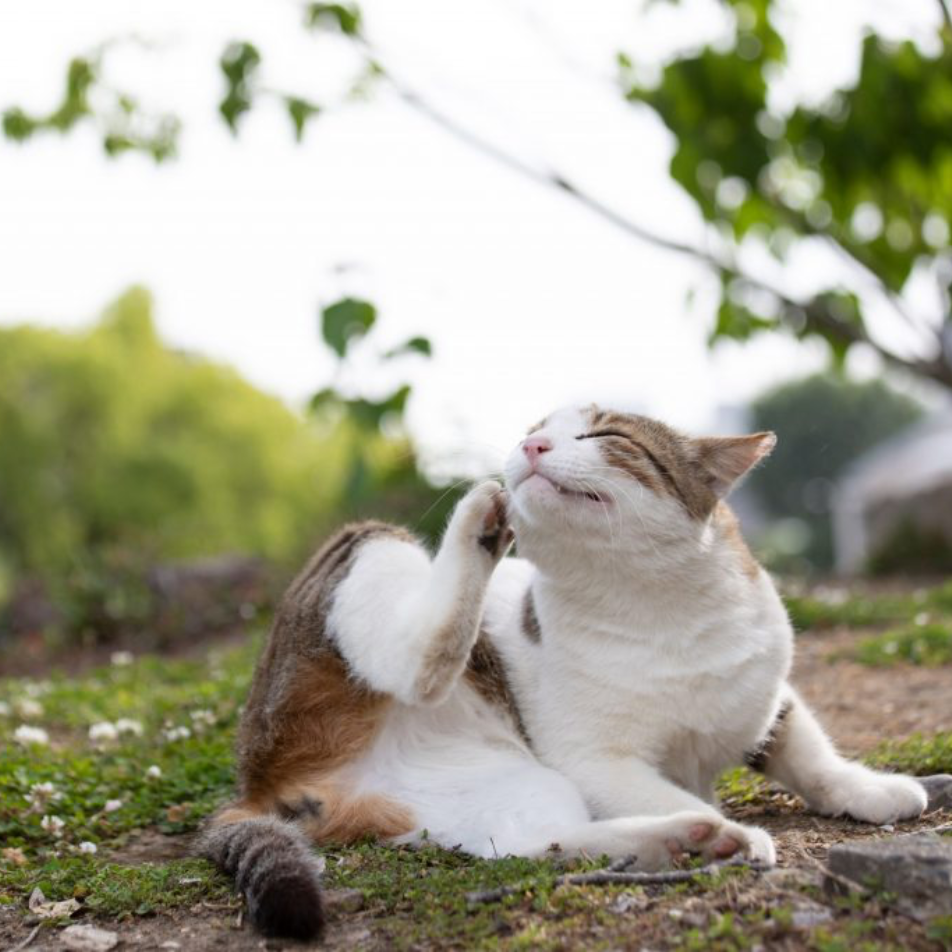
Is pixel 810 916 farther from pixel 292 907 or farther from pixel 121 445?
pixel 121 445

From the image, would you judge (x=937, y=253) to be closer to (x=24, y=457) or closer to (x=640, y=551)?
(x=640, y=551)

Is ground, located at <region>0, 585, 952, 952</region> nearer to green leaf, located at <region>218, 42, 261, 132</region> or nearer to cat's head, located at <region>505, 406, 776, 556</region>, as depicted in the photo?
cat's head, located at <region>505, 406, 776, 556</region>

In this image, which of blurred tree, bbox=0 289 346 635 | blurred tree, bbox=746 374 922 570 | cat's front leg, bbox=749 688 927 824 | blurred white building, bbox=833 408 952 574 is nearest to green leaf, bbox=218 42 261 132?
cat's front leg, bbox=749 688 927 824

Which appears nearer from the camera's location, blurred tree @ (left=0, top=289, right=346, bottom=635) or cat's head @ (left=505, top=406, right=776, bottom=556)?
cat's head @ (left=505, top=406, right=776, bottom=556)

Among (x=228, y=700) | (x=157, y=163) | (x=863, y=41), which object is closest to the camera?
(x=863, y=41)

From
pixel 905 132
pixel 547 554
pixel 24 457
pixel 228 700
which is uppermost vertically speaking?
pixel 905 132

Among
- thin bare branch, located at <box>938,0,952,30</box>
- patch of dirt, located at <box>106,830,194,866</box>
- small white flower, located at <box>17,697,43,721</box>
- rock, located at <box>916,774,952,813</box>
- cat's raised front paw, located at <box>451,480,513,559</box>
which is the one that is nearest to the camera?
cat's raised front paw, located at <box>451,480,513,559</box>

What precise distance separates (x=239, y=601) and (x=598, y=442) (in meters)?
8.25

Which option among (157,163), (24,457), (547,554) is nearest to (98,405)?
(24,457)

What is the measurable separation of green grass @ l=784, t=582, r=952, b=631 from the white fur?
435cm

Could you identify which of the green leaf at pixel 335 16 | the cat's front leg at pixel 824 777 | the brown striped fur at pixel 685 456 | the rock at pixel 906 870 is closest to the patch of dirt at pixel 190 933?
the rock at pixel 906 870

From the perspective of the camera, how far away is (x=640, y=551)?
3.23 m

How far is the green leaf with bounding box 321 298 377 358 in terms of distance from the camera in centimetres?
410

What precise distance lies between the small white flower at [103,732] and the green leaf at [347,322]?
1.93m
